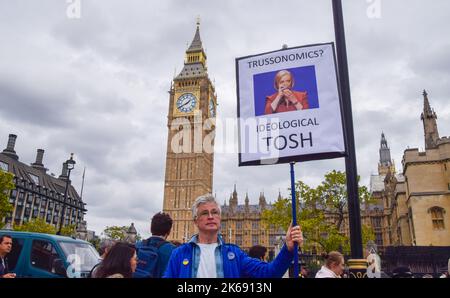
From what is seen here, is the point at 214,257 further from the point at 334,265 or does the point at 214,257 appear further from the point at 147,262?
the point at 334,265

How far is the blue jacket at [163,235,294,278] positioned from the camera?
262cm

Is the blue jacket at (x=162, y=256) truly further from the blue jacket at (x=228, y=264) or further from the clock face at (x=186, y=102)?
the clock face at (x=186, y=102)

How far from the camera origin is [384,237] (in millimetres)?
74188

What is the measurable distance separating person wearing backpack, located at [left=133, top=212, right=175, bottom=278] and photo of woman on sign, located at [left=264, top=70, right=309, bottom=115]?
2.32 metres

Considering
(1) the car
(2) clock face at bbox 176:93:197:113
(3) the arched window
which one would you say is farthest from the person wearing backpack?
(2) clock face at bbox 176:93:197:113

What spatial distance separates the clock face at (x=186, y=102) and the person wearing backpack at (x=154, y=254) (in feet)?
275

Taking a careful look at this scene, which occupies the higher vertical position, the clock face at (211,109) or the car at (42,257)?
the clock face at (211,109)

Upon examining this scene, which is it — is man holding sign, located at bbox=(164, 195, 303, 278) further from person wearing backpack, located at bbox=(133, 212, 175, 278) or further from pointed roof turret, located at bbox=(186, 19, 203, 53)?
pointed roof turret, located at bbox=(186, 19, 203, 53)

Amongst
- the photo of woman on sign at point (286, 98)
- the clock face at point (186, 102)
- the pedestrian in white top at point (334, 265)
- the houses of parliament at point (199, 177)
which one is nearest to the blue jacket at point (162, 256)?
the pedestrian in white top at point (334, 265)

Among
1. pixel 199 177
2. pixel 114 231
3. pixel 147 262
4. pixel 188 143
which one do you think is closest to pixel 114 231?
pixel 114 231

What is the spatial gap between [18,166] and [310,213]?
66611 millimetres

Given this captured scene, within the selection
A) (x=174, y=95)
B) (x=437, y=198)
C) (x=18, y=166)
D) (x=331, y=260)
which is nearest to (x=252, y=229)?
(x=174, y=95)

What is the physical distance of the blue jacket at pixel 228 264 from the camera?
2.62 metres

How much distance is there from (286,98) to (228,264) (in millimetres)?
1528
